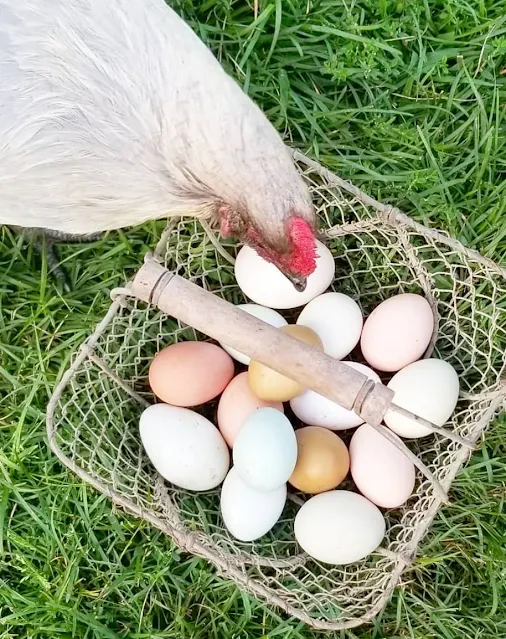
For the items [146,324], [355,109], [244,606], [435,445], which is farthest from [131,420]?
[355,109]

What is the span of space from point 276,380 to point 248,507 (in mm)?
216

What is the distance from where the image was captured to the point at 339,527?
3.92ft

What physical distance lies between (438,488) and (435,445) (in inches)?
10.4

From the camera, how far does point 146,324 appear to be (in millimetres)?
1353

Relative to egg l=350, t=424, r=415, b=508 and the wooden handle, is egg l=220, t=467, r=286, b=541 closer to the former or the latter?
egg l=350, t=424, r=415, b=508

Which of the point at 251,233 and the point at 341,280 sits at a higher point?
the point at 251,233

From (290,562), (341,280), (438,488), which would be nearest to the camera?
(438,488)

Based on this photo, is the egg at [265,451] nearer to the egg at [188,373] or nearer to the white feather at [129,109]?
the egg at [188,373]

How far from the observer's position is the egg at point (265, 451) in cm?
114

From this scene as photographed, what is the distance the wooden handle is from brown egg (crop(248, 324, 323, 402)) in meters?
0.24

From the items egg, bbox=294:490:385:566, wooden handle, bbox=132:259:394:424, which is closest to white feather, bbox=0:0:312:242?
wooden handle, bbox=132:259:394:424

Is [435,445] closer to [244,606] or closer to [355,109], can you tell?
[244,606]

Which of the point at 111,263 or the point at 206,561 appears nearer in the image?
the point at 206,561

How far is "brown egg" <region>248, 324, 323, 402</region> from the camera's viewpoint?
120cm
